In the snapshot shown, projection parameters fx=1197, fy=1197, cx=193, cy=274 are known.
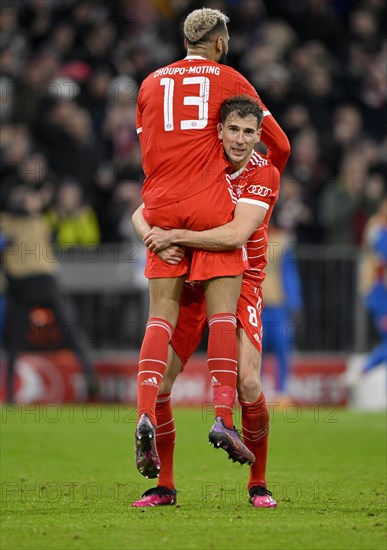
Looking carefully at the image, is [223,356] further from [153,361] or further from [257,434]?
[257,434]

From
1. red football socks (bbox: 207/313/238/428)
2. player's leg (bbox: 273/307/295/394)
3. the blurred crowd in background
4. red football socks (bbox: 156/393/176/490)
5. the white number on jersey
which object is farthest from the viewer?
the blurred crowd in background

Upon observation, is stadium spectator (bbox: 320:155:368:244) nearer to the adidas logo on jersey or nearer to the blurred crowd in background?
the blurred crowd in background

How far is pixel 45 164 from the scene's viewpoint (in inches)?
701

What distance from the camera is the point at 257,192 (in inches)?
276

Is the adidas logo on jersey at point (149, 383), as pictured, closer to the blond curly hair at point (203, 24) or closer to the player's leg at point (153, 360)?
the player's leg at point (153, 360)

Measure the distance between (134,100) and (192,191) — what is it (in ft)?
39.7

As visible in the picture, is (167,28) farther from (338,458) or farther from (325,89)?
(338,458)

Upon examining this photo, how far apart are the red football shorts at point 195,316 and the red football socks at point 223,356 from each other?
249 mm

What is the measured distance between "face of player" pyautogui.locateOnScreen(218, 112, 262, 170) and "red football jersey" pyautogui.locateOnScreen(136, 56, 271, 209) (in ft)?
0.21

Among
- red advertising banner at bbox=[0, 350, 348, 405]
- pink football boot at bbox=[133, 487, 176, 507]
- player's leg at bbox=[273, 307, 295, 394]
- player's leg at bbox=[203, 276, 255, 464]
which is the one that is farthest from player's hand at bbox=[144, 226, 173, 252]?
red advertising banner at bbox=[0, 350, 348, 405]

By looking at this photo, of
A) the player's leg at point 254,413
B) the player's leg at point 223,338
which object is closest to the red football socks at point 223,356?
the player's leg at point 223,338

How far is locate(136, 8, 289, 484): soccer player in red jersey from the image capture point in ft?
22.1

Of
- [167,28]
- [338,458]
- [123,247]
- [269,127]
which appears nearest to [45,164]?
[123,247]

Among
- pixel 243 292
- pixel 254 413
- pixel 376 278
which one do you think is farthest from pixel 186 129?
pixel 376 278
